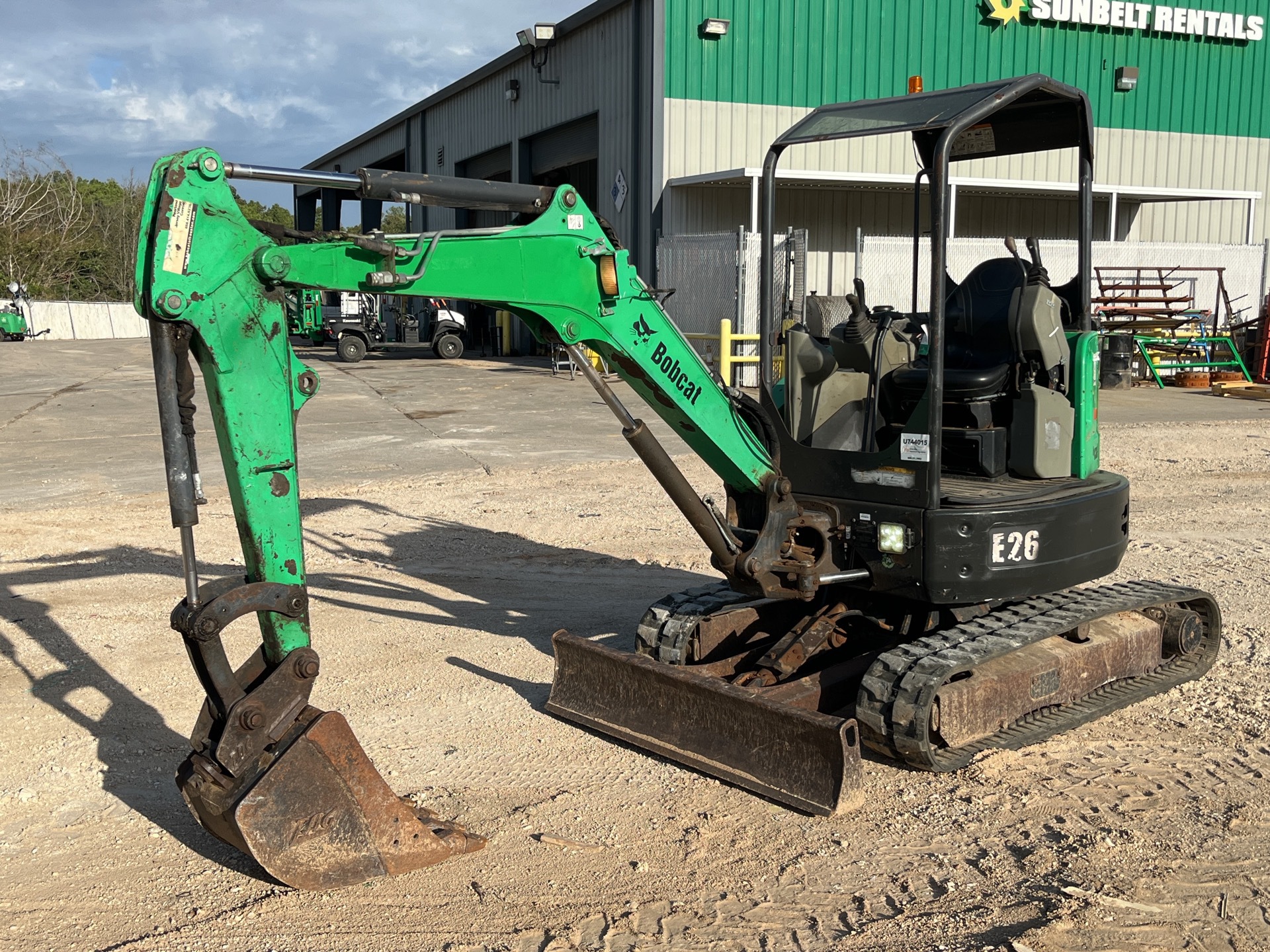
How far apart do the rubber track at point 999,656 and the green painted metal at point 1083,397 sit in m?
0.67

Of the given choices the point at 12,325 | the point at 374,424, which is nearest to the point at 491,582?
the point at 374,424

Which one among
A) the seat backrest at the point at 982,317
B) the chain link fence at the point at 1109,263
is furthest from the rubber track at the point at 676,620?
the chain link fence at the point at 1109,263

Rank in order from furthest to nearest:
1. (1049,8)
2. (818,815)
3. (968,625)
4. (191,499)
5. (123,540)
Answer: (1049,8) < (123,540) < (968,625) < (818,815) < (191,499)

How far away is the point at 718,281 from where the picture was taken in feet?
70.7

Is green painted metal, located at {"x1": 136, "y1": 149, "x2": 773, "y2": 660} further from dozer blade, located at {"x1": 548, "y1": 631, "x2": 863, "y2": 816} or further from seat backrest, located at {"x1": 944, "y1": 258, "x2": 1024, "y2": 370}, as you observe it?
seat backrest, located at {"x1": 944, "y1": 258, "x2": 1024, "y2": 370}

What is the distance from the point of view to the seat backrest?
5.83m

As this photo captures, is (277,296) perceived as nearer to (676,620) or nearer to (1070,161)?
(676,620)

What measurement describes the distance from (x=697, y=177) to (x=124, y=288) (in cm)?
4818

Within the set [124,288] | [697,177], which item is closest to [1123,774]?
[697,177]

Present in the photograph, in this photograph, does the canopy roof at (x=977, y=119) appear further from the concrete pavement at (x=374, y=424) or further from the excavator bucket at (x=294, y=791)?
the concrete pavement at (x=374, y=424)

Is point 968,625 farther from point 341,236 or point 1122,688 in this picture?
point 341,236

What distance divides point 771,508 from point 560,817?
5.18 ft

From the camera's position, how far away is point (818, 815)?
15.3ft

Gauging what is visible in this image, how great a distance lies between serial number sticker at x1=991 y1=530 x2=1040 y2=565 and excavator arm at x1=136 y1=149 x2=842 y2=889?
3.90ft
